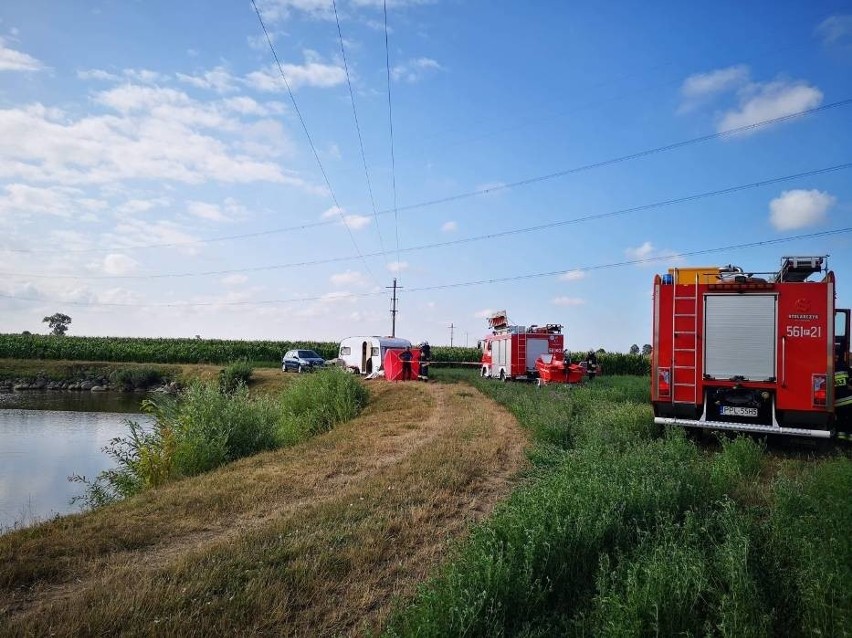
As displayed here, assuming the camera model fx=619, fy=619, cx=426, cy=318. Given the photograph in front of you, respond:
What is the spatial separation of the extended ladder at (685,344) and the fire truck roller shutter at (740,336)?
217 mm

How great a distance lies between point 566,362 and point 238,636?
23561mm

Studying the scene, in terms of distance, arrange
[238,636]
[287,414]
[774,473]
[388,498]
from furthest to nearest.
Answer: [287,414]
[774,473]
[388,498]
[238,636]

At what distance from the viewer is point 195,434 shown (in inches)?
475

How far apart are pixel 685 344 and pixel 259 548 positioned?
916cm

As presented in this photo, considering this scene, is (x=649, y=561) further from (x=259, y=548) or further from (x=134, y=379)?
(x=134, y=379)

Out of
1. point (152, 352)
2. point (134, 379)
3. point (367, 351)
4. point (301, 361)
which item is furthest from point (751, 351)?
point (152, 352)

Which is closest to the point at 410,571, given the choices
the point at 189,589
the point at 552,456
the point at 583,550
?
the point at 583,550

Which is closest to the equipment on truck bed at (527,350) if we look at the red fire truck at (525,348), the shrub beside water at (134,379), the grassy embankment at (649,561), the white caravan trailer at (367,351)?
the red fire truck at (525,348)

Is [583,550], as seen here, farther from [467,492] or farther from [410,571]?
[467,492]

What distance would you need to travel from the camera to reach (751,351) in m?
11.4

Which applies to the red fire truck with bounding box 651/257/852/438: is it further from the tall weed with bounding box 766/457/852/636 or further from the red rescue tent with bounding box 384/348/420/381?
the red rescue tent with bounding box 384/348/420/381

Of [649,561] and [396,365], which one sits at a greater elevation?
[396,365]

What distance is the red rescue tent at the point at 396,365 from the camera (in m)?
26.8

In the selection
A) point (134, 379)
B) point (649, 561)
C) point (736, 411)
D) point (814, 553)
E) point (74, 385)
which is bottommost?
point (74, 385)
